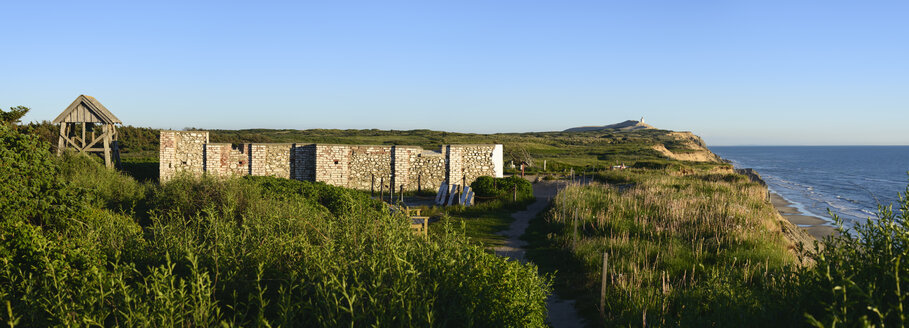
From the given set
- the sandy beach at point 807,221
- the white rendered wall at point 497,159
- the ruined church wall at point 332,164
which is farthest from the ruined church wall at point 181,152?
the sandy beach at point 807,221

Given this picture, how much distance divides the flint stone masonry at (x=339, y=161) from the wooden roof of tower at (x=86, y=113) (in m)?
3.15

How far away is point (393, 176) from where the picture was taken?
2280cm

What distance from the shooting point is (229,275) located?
5160 millimetres

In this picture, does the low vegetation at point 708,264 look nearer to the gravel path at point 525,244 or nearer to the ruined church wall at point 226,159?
the gravel path at point 525,244

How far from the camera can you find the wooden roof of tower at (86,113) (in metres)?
21.6

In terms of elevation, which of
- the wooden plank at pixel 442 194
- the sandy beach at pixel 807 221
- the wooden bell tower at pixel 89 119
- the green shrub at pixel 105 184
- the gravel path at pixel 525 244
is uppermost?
the wooden bell tower at pixel 89 119

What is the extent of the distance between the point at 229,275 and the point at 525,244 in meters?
8.84

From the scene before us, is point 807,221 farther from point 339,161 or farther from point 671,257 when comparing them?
point 339,161

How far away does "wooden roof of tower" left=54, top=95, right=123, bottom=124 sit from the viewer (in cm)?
2156

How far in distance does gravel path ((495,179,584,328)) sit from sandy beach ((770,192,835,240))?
1079 centimetres

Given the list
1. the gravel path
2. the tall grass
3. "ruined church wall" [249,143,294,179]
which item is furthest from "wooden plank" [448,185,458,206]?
"ruined church wall" [249,143,294,179]

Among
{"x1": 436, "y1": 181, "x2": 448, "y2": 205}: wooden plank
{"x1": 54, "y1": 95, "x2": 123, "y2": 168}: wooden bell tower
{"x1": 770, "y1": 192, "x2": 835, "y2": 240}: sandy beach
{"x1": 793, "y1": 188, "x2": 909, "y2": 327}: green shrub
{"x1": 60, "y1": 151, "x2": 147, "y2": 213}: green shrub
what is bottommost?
{"x1": 770, "y1": 192, "x2": 835, "y2": 240}: sandy beach

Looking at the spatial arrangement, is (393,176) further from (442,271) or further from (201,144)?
(442,271)

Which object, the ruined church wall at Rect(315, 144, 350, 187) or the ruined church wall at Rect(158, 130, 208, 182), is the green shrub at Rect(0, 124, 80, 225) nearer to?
the ruined church wall at Rect(315, 144, 350, 187)
